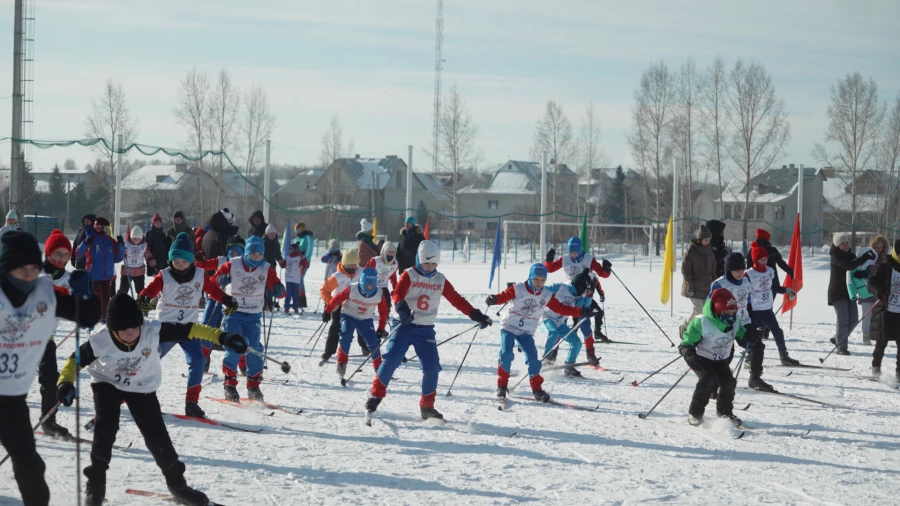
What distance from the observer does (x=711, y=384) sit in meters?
6.75

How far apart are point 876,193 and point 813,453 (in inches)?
1475

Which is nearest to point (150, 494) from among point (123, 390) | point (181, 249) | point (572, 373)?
point (123, 390)

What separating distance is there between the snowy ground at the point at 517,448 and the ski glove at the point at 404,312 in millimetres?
830

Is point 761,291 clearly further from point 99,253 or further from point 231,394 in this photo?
point 99,253

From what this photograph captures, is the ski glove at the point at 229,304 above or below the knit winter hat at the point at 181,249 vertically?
below

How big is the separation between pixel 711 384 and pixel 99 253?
822 cm

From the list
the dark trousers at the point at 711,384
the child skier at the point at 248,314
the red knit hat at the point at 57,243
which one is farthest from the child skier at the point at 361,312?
the dark trousers at the point at 711,384

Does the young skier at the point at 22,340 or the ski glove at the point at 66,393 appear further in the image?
the ski glove at the point at 66,393

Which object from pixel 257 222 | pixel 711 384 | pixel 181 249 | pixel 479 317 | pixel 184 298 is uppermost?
pixel 257 222

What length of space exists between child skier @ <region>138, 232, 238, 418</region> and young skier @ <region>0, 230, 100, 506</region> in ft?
8.19

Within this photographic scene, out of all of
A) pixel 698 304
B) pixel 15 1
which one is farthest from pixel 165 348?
pixel 15 1

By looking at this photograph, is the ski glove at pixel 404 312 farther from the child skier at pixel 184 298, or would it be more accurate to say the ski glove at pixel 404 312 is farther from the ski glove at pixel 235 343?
the ski glove at pixel 235 343

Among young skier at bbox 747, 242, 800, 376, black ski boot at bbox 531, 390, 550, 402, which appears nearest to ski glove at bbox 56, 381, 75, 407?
black ski boot at bbox 531, 390, 550, 402

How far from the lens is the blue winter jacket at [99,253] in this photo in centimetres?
1129
